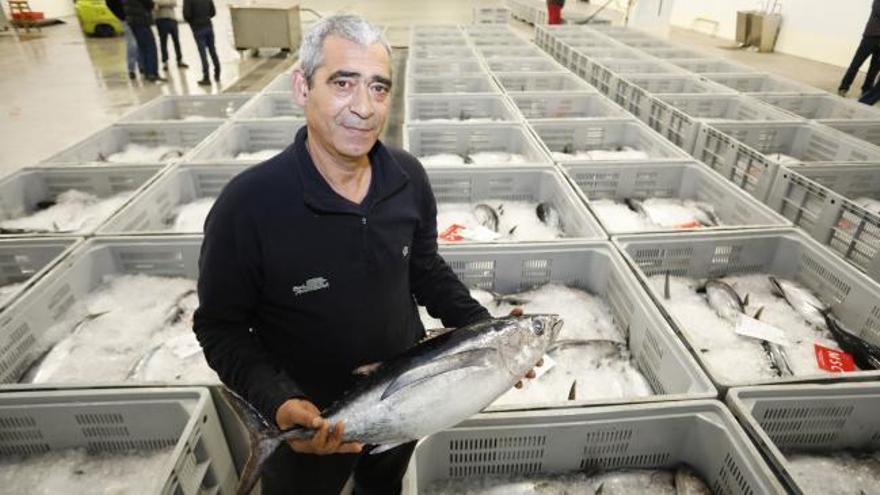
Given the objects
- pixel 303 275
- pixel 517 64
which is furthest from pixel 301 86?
pixel 517 64

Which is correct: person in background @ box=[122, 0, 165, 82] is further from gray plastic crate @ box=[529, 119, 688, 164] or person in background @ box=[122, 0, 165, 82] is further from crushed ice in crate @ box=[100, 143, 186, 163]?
gray plastic crate @ box=[529, 119, 688, 164]

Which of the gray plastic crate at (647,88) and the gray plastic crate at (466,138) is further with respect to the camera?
the gray plastic crate at (647,88)

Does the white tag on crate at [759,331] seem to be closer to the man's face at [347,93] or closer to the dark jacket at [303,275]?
the dark jacket at [303,275]

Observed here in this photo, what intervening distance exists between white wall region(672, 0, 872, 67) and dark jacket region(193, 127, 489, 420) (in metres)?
12.8

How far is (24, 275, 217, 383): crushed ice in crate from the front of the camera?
2.10 metres

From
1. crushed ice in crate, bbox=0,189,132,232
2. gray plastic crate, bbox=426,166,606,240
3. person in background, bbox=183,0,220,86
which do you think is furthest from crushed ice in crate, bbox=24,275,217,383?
person in background, bbox=183,0,220,86

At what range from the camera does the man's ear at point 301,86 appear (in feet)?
4.15

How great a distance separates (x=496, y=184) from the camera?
3359 millimetres

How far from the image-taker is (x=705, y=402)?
1.54 metres

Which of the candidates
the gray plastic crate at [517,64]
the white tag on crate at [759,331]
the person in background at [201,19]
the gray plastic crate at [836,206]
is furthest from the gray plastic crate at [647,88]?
the person in background at [201,19]

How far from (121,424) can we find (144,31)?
9619mm

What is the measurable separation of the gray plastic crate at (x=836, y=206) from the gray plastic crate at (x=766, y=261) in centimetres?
38

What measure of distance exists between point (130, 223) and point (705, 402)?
2.93 meters

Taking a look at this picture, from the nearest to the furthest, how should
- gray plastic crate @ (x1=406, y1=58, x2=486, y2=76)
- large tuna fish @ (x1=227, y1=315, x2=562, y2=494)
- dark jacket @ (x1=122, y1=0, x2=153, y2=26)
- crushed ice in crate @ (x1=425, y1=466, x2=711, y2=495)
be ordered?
large tuna fish @ (x1=227, y1=315, x2=562, y2=494), crushed ice in crate @ (x1=425, y1=466, x2=711, y2=495), gray plastic crate @ (x1=406, y1=58, x2=486, y2=76), dark jacket @ (x1=122, y1=0, x2=153, y2=26)
